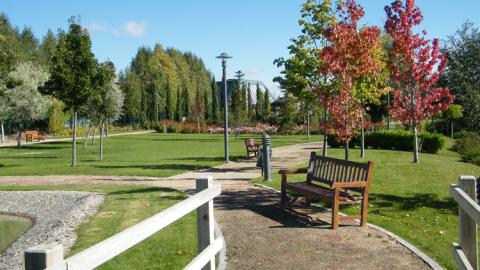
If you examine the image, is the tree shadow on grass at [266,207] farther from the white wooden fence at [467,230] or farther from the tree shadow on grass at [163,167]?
the tree shadow on grass at [163,167]

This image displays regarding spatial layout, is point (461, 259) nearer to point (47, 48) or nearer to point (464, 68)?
point (464, 68)

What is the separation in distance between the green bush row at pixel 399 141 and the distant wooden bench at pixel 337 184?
1402cm

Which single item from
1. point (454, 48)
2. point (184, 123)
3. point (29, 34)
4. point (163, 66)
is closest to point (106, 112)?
point (454, 48)

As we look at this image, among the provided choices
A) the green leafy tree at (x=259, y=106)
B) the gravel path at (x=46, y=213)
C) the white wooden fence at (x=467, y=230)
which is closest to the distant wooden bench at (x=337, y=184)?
the white wooden fence at (x=467, y=230)

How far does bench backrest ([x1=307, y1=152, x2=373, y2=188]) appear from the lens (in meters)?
8.10

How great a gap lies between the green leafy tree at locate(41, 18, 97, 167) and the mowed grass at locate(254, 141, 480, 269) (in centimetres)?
949

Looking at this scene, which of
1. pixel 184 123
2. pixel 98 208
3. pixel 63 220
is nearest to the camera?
pixel 63 220

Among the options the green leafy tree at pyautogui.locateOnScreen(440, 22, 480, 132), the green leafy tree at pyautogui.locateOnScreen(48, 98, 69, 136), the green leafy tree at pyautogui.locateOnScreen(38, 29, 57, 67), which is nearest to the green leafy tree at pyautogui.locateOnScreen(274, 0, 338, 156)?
the green leafy tree at pyautogui.locateOnScreen(440, 22, 480, 132)

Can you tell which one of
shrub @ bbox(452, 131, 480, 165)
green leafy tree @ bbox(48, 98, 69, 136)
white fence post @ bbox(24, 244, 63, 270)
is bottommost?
shrub @ bbox(452, 131, 480, 165)

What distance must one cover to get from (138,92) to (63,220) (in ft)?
183

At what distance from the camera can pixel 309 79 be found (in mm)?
15852

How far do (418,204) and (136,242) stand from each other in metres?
8.30

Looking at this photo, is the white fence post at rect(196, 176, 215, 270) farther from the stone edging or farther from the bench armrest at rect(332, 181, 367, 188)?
the bench armrest at rect(332, 181, 367, 188)

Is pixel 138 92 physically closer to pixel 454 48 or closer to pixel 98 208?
pixel 454 48
